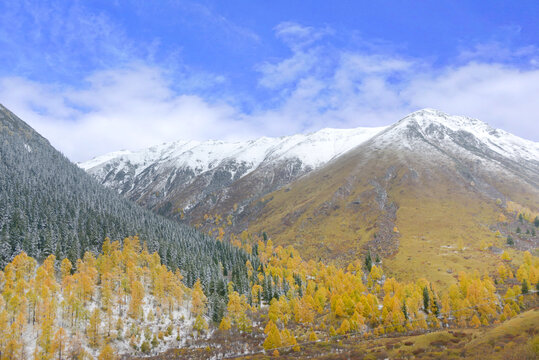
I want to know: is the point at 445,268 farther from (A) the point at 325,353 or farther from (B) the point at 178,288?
(B) the point at 178,288

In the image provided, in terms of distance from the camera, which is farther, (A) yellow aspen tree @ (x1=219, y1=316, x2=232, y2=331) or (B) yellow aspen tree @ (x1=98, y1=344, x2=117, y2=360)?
(A) yellow aspen tree @ (x1=219, y1=316, x2=232, y2=331)

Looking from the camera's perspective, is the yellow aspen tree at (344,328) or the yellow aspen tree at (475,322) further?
the yellow aspen tree at (344,328)

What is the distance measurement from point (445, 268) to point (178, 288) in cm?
14109

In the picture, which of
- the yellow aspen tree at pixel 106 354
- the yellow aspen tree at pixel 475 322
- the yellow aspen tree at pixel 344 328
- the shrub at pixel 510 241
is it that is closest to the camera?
the yellow aspen tree at pixel 106 354

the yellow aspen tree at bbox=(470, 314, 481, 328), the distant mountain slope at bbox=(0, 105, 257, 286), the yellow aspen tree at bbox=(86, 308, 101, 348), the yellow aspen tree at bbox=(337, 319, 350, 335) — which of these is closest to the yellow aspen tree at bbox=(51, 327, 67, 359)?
the yellow aspen tree at bbox=(86, 308, 101, 348)

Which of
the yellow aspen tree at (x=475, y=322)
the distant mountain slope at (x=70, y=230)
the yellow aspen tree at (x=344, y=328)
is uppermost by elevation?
the distant mountain slope at (x=70, y=230)

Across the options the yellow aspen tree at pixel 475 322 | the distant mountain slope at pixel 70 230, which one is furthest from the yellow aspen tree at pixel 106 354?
the yellow aspen tree at pixel 475 322

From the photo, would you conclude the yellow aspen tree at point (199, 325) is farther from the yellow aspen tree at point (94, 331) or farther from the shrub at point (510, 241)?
the shrub at point (510, 241)

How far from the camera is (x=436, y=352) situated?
72.8 metres

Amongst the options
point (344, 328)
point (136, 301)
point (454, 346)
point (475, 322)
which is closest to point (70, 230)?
point (136, 301)

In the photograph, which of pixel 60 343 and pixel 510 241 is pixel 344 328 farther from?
pixel 510 241

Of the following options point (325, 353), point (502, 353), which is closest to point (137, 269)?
point (325, 353)

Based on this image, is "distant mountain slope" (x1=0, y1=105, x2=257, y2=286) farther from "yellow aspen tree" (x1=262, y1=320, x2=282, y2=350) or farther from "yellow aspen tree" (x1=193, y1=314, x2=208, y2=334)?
"yellow aspen tree" (x1=262, y1=320, x2=282, y2=350)

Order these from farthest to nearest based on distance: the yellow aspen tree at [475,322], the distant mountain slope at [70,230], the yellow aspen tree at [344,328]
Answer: the distant mountain slope at [70,230]
the yellow aspen tree at [344,328]
the yellow aspen tree at [475,322]
